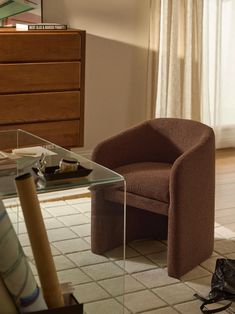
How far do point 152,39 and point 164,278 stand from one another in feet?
10.00

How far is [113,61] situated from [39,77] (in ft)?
3.46

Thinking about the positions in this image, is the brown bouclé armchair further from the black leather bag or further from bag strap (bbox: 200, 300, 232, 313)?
bag strap (bbox: 200, 300, 232, 313)

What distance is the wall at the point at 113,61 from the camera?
6176 millimetres

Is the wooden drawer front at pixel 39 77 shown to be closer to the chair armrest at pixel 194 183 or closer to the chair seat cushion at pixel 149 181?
the chair seat cushion at pixel 149 181

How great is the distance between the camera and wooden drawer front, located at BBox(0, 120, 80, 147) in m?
5.57

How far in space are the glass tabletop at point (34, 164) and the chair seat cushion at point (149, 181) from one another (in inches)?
22.3

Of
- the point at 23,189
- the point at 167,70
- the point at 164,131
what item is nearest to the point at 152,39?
the point at 167,70

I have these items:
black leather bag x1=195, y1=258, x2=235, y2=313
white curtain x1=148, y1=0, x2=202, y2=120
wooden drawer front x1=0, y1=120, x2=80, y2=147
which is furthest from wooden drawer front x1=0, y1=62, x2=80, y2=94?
black leather bag x1=195, y1=258, x2=235, y2=313

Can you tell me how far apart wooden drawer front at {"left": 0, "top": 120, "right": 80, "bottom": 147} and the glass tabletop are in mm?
1533

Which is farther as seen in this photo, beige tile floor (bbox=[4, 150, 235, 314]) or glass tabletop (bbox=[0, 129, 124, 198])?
beige tile floor (bbox=[4, 150, 235, 314])

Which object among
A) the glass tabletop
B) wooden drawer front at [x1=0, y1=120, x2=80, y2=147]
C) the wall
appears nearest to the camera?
the glass tabletop

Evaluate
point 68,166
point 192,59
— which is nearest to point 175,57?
point 192,59

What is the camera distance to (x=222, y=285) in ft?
12.3

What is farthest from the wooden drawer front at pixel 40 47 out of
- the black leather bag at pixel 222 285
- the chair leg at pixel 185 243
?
the black leather bag at pixel 222 285
